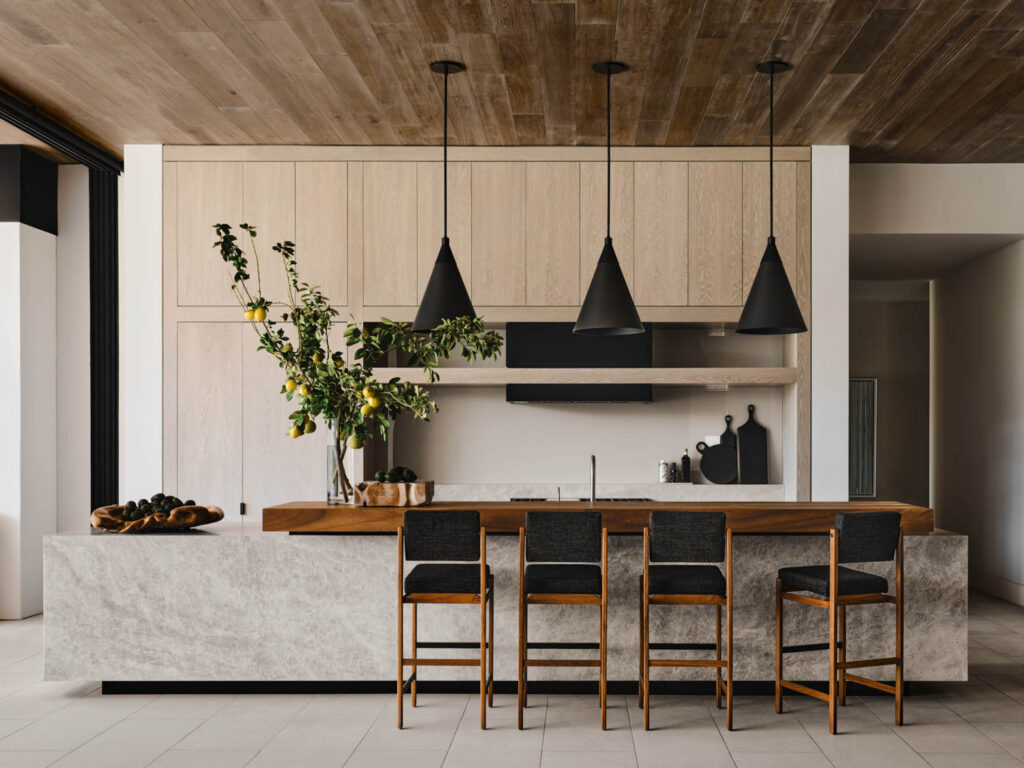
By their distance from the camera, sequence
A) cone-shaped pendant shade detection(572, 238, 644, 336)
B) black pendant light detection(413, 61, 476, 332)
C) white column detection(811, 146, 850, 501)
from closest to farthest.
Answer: cone-shaped pendant shade detection(572, 238, 644, 336)
black pendant light detection(413, 61, 476, 332)
white column detection(811, 146, 850, 501)

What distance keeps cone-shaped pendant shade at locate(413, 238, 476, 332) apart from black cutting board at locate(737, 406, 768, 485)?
2.58 meters

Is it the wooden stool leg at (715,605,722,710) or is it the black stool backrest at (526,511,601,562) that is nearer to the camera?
the black stool backrest at (526,511,601,562)

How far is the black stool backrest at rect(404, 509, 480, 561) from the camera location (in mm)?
3873

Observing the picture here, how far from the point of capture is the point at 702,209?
5855mm

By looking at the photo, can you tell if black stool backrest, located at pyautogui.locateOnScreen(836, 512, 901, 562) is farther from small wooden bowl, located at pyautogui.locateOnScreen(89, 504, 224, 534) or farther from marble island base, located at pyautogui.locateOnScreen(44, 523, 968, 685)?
small wooden bowl, located at pyautogui.locateOnScreen(89, 504, 224, 534)

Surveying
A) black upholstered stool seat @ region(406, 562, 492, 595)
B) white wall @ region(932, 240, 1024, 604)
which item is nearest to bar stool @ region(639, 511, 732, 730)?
black upholstered stool seat @ region(406, 562, 492, 595)

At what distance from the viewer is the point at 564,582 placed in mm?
3895

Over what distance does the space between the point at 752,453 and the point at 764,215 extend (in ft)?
5.35

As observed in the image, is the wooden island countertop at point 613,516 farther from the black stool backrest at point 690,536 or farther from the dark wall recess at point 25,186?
the dark wall recess at point 25,186

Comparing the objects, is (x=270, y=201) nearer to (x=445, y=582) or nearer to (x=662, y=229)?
(x=662, y=229)

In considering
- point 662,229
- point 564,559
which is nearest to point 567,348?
point 662,229

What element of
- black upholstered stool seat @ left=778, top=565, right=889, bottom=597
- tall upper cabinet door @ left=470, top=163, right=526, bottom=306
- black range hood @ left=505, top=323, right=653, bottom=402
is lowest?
black upholstered stool seat @ left=778, top=565, right=889, bottom=597

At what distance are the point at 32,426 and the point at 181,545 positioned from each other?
8.70 feet

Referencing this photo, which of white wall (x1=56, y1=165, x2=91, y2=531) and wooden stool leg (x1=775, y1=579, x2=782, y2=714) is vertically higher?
white wall (x1=56, y1=165, x2=91, y2=531)
